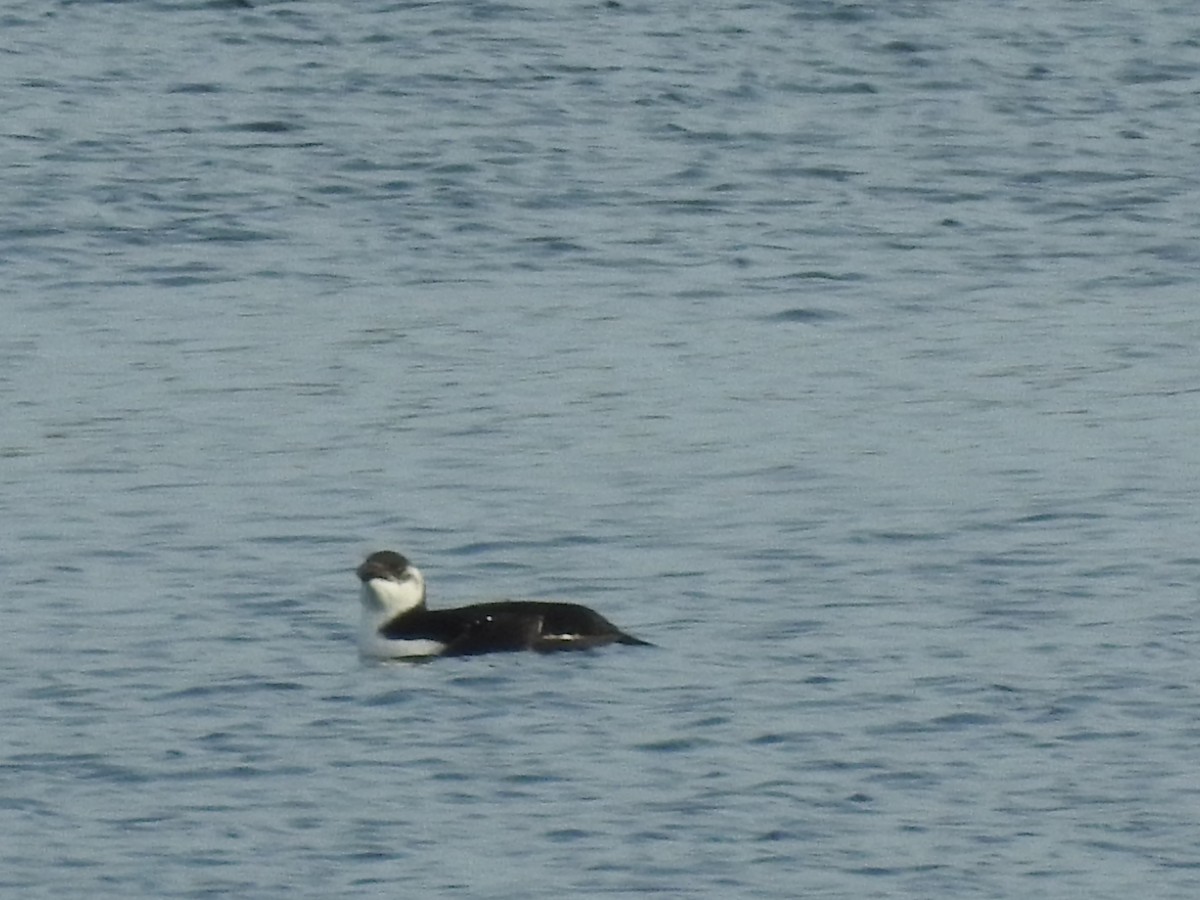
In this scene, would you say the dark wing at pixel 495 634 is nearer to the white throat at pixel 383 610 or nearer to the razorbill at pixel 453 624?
the razorbill at pixel 453 624

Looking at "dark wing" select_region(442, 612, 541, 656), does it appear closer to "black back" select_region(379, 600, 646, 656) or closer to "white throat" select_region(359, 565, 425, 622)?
"black back" select_region(379, 600, 646, 656)

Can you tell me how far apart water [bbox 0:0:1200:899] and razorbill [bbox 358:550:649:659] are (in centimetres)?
16

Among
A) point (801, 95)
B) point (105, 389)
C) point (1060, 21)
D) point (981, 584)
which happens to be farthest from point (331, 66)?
point (981, 584)

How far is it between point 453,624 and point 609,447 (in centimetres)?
298

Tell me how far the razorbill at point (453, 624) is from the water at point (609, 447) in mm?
158

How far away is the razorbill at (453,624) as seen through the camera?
1523 centimetres

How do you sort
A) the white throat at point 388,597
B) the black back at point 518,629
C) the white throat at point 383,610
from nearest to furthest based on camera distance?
the black back at point 518,629 → the white throat at point 383,610 → the white throat at point 388,597

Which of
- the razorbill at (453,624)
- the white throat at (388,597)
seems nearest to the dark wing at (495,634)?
the razorbill at (453,624)

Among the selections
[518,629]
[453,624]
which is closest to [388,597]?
[453,624]

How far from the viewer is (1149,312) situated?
21531mm

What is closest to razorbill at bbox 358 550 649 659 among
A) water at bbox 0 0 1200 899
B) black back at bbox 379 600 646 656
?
black back at bbox 379 600 646 656

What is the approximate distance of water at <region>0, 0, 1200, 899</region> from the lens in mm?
12789

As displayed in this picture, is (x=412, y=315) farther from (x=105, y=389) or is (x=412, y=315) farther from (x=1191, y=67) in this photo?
(x=1191, y=67)

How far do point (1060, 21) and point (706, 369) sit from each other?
1292 centimetres
